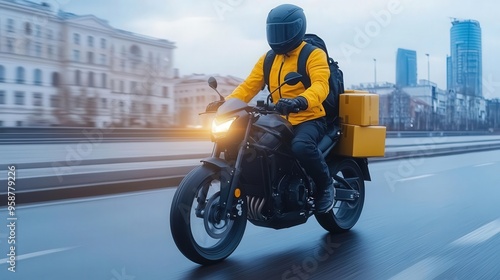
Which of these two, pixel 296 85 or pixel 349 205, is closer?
pixel 296 85

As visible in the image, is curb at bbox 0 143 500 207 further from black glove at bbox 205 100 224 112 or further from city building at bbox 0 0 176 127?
city building at bbox 0 0 176 127

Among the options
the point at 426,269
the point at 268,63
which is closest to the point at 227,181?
the point at 268,63

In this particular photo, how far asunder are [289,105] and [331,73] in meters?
1.18

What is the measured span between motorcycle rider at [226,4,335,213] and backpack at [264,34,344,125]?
1.6 inches

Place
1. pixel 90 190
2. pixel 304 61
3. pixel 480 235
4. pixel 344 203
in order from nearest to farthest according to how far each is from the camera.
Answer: pixel 304 61
pixel 480 235
pixel 344 203
pixel 90 190

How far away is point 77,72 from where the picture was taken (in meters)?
13.4

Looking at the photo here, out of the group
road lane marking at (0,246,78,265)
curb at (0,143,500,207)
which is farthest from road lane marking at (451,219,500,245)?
curb at (0,143,500,207)

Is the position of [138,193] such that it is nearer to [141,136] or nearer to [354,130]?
[354,130]

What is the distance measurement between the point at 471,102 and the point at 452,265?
22.6 metres

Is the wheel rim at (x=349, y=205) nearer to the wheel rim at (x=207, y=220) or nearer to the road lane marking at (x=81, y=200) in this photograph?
the wheel rim at (x=207, y=220)

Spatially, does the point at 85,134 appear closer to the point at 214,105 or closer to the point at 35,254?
the point at 35,254

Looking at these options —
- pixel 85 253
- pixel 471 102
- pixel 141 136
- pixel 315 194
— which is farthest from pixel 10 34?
pixel 471 102

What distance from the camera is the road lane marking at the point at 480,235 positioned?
4.92 m

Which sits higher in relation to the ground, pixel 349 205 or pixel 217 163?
pixel 217 163
